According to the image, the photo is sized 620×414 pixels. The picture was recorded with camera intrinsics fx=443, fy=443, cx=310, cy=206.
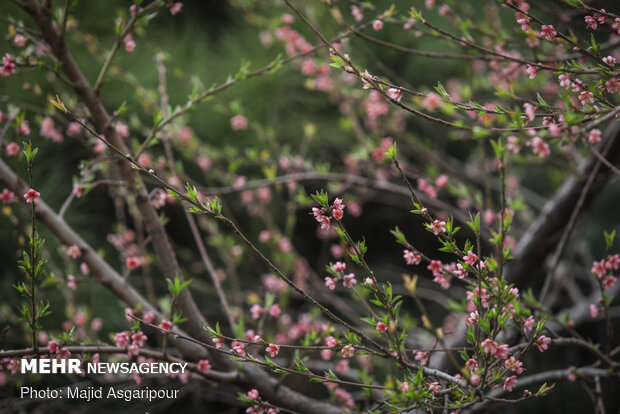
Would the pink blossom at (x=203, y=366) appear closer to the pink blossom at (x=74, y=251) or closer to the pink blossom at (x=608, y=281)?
the pink blossom at (x=74, y=251)

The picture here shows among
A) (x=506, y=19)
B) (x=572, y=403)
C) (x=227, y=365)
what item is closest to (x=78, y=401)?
(x=227, y=365)

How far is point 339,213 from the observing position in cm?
90

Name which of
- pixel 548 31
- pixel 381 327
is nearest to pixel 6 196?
pixel 381 327

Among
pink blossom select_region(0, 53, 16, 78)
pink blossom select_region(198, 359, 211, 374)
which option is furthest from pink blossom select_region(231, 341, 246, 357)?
pink blossom select_region(0, 53, 16, 78)

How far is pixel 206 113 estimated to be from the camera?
273 centimetres

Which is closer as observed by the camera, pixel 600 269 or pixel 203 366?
pixel 600 269

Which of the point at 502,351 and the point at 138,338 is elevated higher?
the point at 138,338

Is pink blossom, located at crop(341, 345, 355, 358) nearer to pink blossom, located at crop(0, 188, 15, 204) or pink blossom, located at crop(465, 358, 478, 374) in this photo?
pink blossom, located at crop(465, 358, 478, 374)

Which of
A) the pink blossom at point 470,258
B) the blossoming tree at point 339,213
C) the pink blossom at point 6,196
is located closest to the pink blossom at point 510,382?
the blossoming tree at point 339,213

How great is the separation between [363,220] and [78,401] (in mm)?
2050

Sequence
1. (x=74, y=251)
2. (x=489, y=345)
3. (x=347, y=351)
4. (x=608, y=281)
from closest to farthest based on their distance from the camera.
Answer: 1. (x=489, y=345)
2. (x=347, y=351)
3. (x=608, y=281)
4. (x=74, y=251)

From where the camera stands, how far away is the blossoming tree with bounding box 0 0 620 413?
34.7 inches

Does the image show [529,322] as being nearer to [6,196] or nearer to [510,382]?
[510,382]

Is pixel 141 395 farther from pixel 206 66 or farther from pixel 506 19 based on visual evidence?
pixel 506 19
